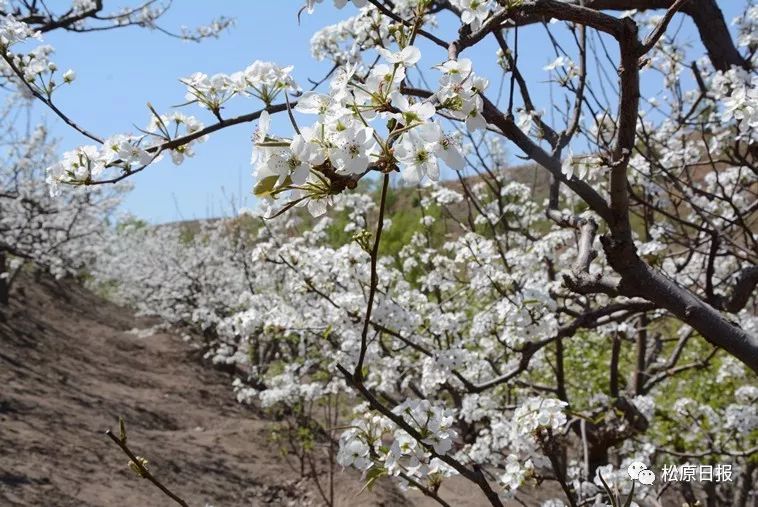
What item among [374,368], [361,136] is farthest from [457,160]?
[374,368]

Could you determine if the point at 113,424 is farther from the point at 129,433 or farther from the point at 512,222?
the point at 512,222

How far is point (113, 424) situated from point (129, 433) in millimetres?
324

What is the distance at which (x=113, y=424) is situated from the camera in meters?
7.25

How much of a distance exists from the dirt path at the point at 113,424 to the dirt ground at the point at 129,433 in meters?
0.02

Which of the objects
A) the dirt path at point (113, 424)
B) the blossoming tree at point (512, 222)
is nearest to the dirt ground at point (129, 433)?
the dirt path at point (113, 424)

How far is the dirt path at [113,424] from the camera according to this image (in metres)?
5.30

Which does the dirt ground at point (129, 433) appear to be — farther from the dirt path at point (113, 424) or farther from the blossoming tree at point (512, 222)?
the blossoming tree at point (512, 222)

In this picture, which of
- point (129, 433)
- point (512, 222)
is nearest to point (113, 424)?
point (129, 433)

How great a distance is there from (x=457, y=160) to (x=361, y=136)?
0.60ft

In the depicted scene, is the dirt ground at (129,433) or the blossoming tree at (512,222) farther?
the dirt ground at (129,433)

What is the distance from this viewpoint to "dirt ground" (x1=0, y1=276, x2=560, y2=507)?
5.31 meters

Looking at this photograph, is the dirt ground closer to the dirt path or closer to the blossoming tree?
the dirt path

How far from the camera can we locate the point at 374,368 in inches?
199

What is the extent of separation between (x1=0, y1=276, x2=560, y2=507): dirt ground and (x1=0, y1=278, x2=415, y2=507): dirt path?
2cm
